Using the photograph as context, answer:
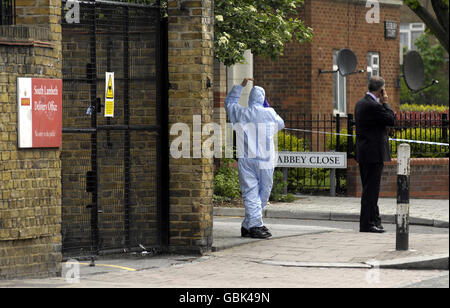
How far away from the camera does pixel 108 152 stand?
35.0ft

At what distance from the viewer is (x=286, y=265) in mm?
10125

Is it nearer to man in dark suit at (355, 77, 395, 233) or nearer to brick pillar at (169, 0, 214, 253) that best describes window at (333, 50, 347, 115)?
man in dark suit at (355, 77, 395, 233)

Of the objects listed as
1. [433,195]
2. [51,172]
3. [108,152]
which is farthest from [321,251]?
[433,195]

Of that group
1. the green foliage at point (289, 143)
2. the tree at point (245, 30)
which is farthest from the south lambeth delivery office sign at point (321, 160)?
the tree at point (245, 30)

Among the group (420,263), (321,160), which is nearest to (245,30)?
(321,160)

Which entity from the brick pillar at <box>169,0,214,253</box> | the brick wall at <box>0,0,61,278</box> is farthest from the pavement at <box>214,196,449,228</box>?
the brick wall at <box>0,0,61,278</box>

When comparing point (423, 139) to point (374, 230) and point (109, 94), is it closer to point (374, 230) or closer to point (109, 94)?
point (374, 230)

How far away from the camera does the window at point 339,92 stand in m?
25.0

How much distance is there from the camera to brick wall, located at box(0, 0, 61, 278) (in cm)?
888

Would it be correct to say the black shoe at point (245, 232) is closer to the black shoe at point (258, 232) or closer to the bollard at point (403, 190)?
the black shoe at point (258, 232)

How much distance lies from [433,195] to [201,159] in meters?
7.67

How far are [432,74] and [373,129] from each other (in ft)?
100

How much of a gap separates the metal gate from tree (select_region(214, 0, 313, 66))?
2962 millimetres
